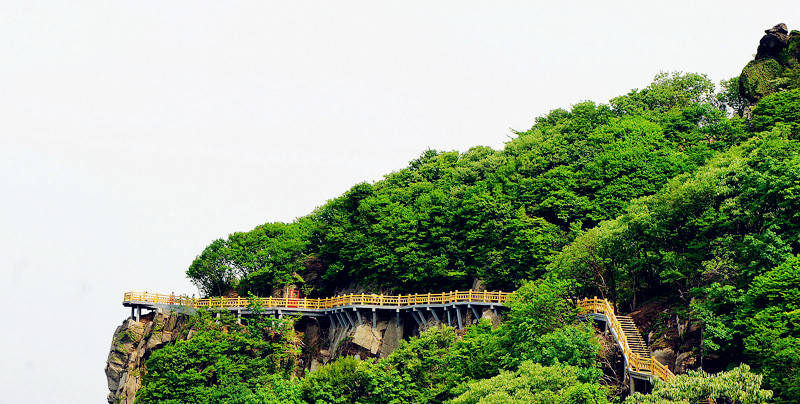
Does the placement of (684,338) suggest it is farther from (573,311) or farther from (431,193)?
(431,193)

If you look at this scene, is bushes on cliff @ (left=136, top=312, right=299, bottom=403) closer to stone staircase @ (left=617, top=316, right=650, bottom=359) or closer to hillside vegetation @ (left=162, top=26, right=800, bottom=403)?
hillside vegetation @ (left=162, top=26, right=800, bottom=403)

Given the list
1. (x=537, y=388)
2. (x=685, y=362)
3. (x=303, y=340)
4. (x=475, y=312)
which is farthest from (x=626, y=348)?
(x=303, y=340)

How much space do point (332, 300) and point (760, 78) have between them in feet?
111

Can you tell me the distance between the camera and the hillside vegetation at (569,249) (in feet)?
134

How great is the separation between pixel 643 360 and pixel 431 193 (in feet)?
94.5

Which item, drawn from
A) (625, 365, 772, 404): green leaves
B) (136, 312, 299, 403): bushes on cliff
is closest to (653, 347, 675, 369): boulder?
(625, 365, 772, 404): green leaves

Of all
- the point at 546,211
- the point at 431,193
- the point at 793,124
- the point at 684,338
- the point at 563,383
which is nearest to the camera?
the point at 563,383

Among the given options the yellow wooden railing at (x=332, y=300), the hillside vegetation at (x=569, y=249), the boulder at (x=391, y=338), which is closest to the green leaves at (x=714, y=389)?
the hillside vegetation at (x=569, y=249)

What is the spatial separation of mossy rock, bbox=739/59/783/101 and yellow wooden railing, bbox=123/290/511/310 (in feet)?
79.0

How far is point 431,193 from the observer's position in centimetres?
6825

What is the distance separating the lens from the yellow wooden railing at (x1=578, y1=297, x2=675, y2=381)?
4043cm

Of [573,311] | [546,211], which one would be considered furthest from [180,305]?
[573,311]

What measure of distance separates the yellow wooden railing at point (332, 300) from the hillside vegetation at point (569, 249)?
214cm

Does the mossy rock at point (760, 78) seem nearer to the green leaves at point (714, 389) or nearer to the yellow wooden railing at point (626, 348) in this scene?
the yellow wooden railing at point (626, 348)
